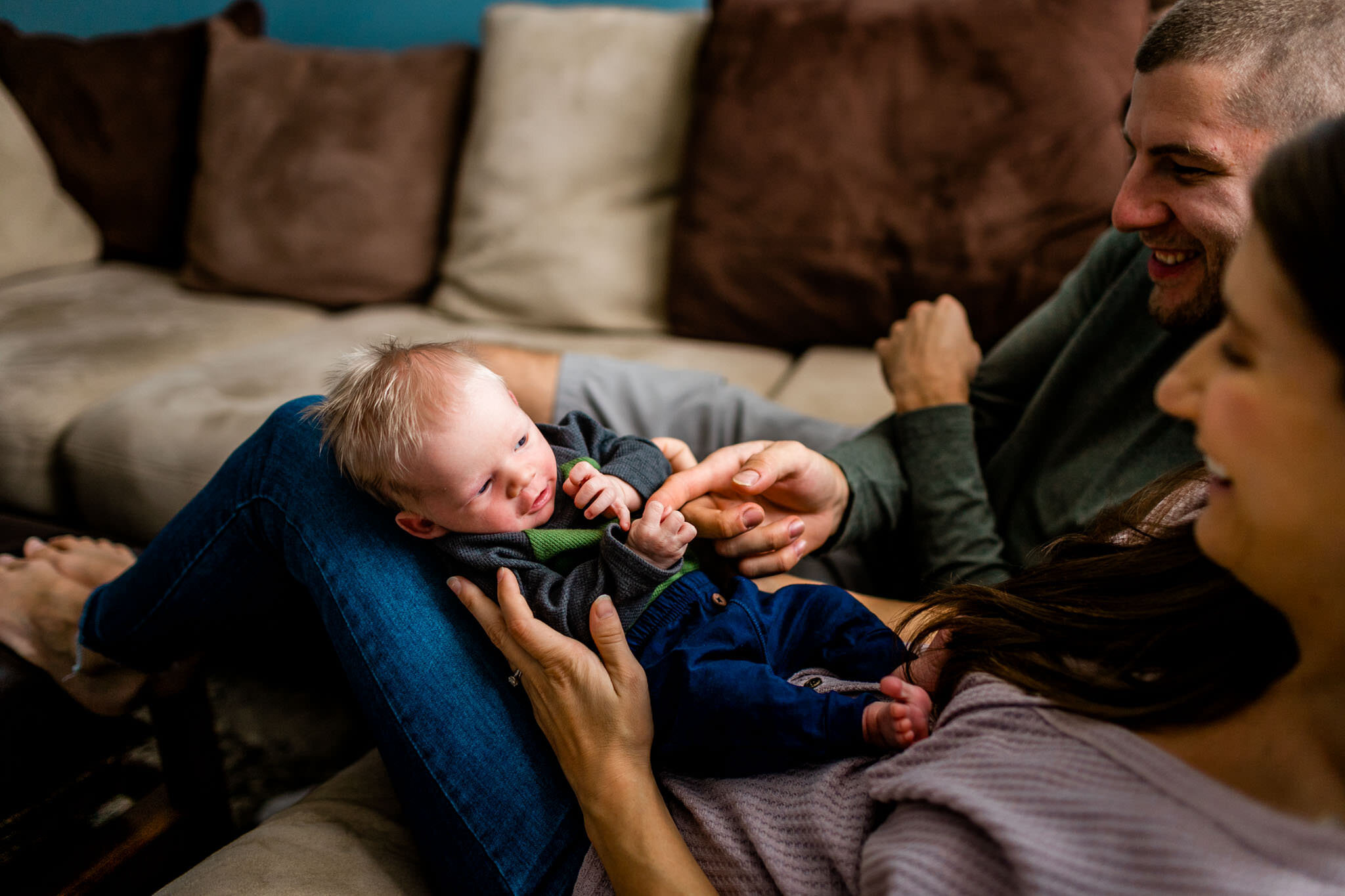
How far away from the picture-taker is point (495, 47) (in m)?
2.11

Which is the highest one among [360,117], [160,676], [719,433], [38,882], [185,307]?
[360,117]

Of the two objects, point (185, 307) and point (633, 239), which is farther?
point (185, 307)

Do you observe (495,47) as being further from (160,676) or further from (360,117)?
(160,676)

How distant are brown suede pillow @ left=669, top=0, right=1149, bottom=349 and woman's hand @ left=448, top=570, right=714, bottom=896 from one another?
1.15 metres

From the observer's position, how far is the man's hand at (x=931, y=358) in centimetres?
126

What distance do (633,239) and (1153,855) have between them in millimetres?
1729

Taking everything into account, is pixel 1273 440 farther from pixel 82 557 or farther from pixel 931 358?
pixel 82 557

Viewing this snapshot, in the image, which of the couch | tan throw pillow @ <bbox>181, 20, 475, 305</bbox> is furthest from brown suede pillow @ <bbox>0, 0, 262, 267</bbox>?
tan throw pillow @ <bbox>181, 20, 475, 305</bbox>

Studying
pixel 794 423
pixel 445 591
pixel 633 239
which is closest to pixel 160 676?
pixel 445 591

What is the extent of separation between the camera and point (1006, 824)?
2.01ft

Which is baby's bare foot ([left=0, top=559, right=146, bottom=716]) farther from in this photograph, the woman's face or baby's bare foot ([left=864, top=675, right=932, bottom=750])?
the woman's face

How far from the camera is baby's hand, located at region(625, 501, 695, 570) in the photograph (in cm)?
90

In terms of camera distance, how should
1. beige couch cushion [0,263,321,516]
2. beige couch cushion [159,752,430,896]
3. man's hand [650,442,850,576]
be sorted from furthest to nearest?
beige couch cushion [0,263,321,516], man's hand [650,442,850,576], beige couch cushion [159,752,430,896]

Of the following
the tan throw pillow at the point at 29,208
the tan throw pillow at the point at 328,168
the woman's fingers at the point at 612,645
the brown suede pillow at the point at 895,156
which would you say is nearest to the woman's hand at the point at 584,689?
the woman's fingers at the point at 612,645
